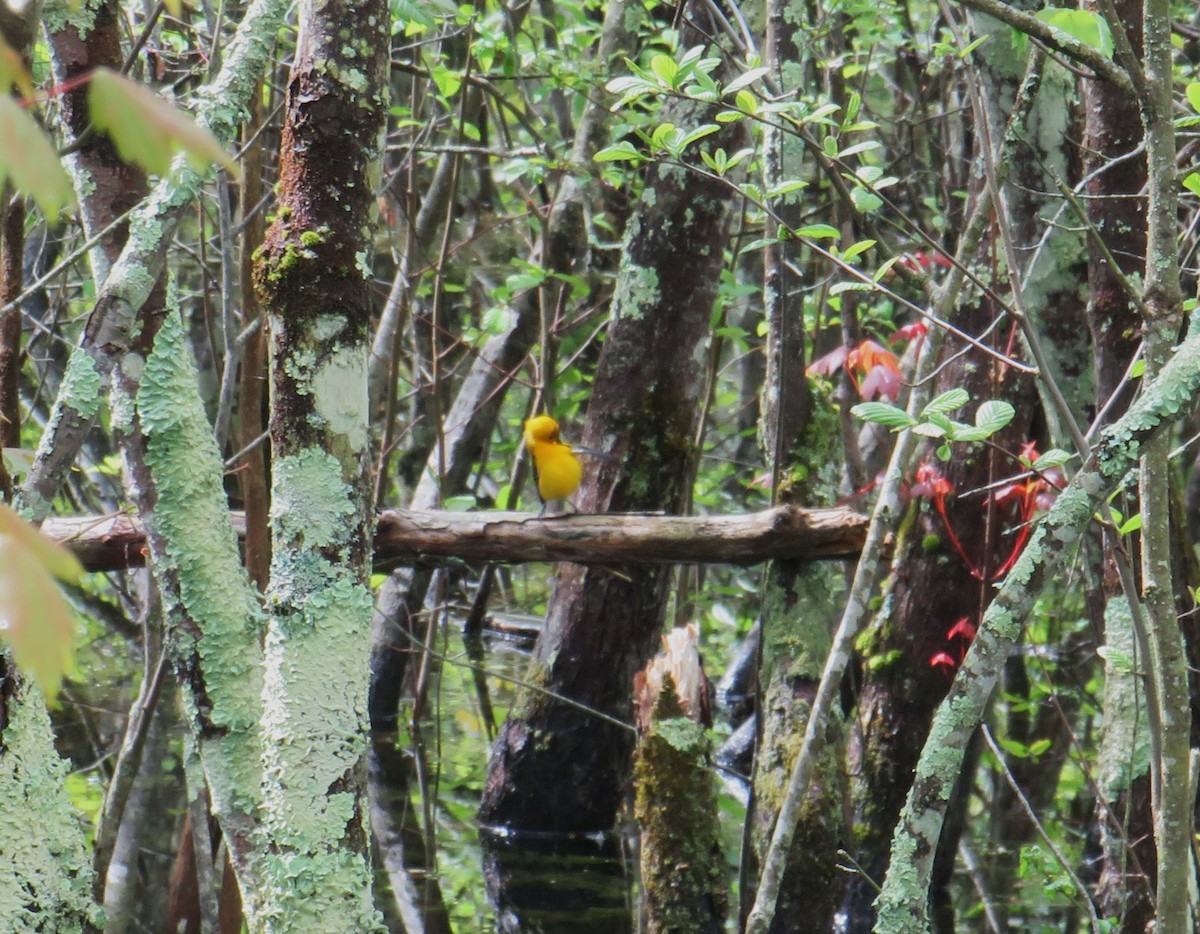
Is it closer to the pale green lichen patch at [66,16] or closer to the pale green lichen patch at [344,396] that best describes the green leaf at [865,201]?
the pale green lichen patch at [344,396]

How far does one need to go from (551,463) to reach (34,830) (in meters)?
3.06

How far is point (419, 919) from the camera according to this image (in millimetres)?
4492

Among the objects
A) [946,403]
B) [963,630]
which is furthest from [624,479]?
[946,403]

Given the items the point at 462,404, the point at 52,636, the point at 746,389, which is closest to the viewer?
the point at 52,636

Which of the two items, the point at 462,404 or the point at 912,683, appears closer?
the point at 912,683

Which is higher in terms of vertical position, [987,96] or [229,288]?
[987,96]

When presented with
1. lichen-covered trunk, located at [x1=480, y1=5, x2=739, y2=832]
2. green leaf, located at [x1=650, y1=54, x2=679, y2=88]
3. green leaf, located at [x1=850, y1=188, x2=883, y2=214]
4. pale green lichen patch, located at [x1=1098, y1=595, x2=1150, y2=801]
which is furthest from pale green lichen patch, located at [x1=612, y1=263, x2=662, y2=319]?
green leaf, located at [x1=650, y1=54, x2=679, y2=88]

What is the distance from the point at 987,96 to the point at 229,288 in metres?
2.19

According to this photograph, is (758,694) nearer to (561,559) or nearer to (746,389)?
(561,559)

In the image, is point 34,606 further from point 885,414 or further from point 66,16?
point 66,16

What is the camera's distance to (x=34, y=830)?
2.17 m

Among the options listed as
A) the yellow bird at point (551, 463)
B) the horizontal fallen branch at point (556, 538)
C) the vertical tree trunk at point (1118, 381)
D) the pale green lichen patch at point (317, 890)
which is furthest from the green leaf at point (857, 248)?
the yellow bird at point (551, 463)

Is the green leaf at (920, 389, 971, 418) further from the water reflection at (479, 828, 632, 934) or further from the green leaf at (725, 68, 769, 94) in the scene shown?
the water reflection at (479, 828, 632, 934)

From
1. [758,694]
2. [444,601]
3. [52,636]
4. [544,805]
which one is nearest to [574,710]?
[544,805]
